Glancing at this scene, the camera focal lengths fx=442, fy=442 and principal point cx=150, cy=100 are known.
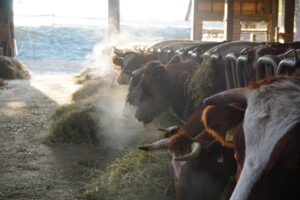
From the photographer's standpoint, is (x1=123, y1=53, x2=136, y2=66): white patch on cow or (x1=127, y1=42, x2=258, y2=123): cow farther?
(x1=123, y1=53, x2=136, y2=66): white patch on cow

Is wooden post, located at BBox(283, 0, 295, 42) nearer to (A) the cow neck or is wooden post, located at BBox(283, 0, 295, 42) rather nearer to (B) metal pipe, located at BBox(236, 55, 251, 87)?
(A) the cow neck

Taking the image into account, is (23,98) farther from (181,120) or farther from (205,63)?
(205,63)

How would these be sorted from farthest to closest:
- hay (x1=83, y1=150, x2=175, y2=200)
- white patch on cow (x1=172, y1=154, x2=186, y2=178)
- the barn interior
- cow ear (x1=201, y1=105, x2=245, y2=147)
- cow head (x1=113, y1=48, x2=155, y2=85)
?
1. cow head (x1=113, y1=48, x2=155, y2=85)
2. the barn interior
3. hay (x1=83, y1=150, x2=175, y2=200)
4. white patch on cow (x1=172, y1=154, x2=186, y2=178)
5. cow ear (x1=201, y1=105, x2=245, y2=147)

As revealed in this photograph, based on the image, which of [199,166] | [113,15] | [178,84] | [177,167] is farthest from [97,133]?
[113,15]

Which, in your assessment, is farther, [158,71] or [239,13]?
[239,13]

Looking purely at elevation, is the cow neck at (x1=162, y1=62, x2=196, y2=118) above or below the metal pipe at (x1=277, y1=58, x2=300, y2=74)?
below

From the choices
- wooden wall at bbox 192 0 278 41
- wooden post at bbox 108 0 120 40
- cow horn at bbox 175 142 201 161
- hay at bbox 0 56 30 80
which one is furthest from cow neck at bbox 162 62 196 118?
hay at bbox 0 56 30 80

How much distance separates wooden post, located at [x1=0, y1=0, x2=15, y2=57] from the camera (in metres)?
19.9

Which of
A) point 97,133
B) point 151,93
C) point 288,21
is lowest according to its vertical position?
point 97,133

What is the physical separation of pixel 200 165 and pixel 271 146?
108 cm

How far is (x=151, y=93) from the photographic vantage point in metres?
5.80

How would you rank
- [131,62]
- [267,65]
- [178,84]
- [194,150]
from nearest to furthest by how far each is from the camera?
[194,150], [267,65], [178,84], [131,62]

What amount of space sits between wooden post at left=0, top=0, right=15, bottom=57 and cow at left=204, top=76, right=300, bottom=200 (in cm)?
1892

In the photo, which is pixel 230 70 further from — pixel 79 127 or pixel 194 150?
pixel 79 127
